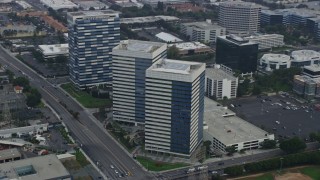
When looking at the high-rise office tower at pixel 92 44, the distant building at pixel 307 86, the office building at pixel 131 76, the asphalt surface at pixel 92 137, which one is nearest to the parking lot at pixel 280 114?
the distant building at pixel 307 86

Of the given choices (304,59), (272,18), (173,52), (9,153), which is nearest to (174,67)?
(9,153)

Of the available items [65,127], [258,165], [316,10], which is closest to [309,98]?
[258,165]

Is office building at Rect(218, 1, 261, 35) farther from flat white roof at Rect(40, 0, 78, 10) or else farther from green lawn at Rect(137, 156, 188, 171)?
green lawn at Rect(137, 156, 188, 171)

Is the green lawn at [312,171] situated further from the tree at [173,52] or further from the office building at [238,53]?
the tree at [173,52]

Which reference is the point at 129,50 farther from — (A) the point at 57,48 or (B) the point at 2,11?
(B) the point at 2,11

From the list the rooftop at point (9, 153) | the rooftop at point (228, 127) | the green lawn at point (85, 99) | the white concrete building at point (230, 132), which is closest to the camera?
the rooftop at point (9, 153)

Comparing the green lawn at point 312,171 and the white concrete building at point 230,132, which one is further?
the white concrete building at point 230,132

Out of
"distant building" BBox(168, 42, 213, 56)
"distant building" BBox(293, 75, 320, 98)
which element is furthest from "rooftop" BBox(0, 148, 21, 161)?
"distant building" BBox(168, 42, 213, 56)

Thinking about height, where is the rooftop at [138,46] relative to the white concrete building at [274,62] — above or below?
above
